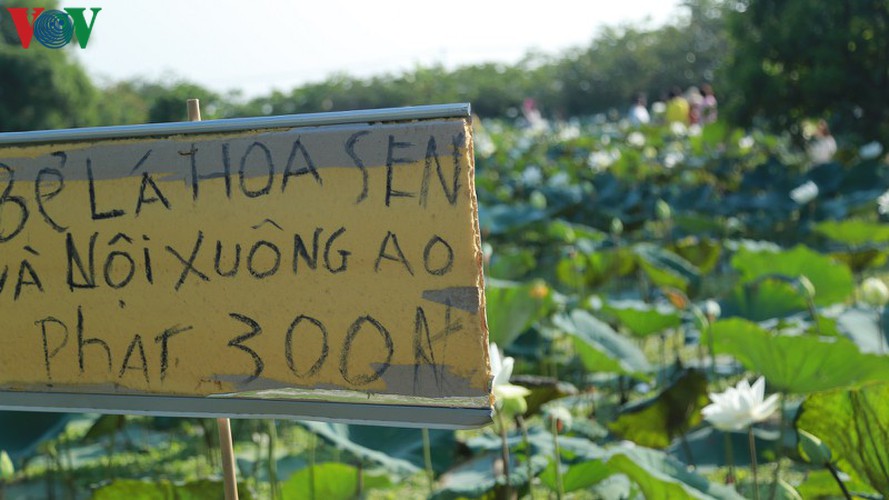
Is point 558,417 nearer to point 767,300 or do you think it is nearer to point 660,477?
point 660,477

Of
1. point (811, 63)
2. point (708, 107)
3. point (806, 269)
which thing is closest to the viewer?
point (806, 269)

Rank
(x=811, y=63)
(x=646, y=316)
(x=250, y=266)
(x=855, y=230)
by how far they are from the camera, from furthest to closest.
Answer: (x=811, y=63), (x=855, y=230), (x=646, y=316), (x=250, y=266)

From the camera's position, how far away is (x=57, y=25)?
3.35ft

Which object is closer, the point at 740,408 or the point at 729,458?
the point at 740,408

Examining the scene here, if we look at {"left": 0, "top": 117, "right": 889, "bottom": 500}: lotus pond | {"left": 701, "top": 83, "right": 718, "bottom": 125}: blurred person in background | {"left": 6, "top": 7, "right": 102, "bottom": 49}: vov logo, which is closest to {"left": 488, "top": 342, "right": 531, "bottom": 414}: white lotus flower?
{"left": 0, "top": 117, "right": 889, "bottom": 500}: lotus pond

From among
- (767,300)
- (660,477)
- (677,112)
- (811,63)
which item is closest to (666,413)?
(660,477)

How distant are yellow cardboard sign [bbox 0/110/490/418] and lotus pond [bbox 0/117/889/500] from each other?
344mm

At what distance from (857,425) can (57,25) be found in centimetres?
96

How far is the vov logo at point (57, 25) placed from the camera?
101 cm

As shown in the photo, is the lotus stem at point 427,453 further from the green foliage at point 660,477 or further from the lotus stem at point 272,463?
the green foliage at point 660,477

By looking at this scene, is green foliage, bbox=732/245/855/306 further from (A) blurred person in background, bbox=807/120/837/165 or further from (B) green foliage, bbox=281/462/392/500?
(A) blurred person in background, bbox=807/120/837/165

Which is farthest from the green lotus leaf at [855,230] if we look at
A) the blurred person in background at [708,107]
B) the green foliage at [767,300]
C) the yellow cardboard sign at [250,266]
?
the blurred person in background at [708,107]

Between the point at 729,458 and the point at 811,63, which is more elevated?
the point at 811,63

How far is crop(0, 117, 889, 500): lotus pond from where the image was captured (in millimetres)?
1174
